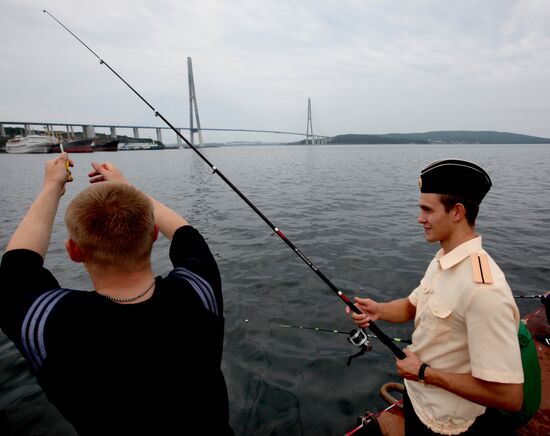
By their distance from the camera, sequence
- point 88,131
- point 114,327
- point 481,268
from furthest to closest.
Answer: point 88,131 → point 481,268 → point 114,327

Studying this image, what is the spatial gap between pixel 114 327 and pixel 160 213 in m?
1.15

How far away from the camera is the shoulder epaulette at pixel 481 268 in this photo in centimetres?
178

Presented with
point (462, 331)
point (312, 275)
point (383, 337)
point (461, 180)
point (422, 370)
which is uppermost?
point (461, 180)

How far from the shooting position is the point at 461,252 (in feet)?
6.50

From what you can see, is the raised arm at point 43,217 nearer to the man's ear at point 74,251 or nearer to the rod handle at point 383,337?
the man's ear at point 74,251

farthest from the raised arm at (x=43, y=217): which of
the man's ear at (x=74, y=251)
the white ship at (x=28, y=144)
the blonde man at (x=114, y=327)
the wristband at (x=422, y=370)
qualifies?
the white ship at (x=28, y=144)

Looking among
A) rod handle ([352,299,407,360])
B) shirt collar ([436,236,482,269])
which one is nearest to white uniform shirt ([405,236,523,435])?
shirt collar ([436,236,482,269])

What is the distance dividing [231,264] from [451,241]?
7.47 meters

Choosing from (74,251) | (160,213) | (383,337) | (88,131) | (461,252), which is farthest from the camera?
(88,131)

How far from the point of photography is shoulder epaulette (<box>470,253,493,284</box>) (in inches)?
69.9

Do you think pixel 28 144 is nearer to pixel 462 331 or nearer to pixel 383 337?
pixel 383 337

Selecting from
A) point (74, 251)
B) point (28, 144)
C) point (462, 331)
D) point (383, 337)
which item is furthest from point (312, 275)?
point (28, 144)

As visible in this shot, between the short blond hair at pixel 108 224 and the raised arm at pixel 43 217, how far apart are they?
1.15ft

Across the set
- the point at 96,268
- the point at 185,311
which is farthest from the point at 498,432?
the point at 96,268
